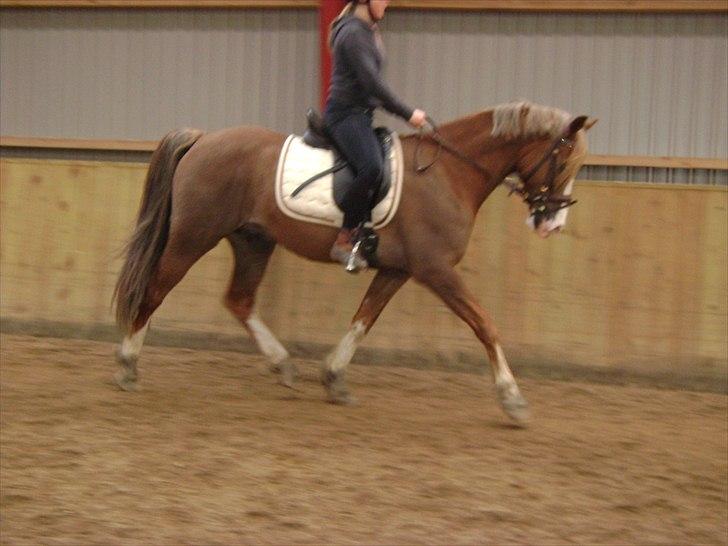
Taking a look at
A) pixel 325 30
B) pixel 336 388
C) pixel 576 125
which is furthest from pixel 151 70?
pixel 576 125

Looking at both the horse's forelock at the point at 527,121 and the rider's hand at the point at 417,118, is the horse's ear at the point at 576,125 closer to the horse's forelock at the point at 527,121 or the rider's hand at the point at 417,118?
the horse's forelock at the point at 527,121

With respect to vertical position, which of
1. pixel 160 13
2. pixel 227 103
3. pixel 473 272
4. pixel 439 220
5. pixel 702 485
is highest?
pixel 160 13

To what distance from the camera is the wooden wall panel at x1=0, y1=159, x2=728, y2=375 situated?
801 centimetres

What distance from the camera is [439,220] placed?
21.7 ft

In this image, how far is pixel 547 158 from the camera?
6.51m

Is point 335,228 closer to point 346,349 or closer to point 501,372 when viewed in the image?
point 346,349

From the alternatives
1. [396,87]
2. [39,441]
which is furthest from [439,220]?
[396,87]

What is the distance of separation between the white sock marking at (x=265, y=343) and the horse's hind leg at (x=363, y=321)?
54 centimetres

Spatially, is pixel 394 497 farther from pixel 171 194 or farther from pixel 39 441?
pixel 171 194

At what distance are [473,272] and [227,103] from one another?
3272mm

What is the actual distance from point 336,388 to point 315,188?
1.32 metres

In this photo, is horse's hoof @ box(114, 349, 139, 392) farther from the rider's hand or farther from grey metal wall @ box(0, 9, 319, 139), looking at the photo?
grey metal wall @ box(0, 9, 319, 139)

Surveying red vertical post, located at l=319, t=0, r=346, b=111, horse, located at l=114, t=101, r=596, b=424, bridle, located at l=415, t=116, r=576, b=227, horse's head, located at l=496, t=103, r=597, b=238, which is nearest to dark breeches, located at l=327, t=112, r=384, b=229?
horse, located at l=114, t=101, r=596, b=424

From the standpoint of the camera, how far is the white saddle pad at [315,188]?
6.67 metres
